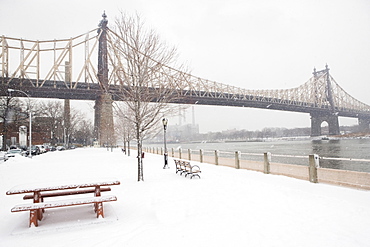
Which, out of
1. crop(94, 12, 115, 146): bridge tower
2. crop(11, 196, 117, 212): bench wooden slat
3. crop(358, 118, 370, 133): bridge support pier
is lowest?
crop(11, 196, 117, 212): bench wooden slat

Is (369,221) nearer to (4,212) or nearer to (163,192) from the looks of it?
(163,192)

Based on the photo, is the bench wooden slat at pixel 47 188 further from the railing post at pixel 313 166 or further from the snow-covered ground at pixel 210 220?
the railing post at pixel 313 166

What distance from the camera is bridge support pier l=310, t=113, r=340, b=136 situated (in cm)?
7206

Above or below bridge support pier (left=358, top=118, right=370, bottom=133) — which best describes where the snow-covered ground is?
below

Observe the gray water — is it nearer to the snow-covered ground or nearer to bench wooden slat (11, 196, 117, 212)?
the snow-covered ground

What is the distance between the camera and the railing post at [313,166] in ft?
24.8

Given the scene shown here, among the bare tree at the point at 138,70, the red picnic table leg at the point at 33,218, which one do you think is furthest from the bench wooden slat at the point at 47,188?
the bare tree at the point at 138,70

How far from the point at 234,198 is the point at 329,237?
2504 mm

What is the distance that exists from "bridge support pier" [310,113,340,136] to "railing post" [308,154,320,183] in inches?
2870

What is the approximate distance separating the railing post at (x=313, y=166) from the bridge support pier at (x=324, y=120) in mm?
72893

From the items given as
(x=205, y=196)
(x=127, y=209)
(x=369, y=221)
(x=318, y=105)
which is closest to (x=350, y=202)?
(x=369, y=221)

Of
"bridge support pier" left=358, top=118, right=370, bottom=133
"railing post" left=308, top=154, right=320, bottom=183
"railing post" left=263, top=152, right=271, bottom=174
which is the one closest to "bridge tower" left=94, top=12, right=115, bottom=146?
A: "railing post" left=263, top=152, right=271, bottom=174

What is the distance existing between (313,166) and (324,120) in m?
76.3

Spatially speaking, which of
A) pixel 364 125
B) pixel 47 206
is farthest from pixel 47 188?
pixel 364 125
